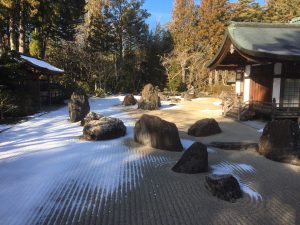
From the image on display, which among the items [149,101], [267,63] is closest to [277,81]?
[267,63]

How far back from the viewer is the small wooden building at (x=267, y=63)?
991 cm

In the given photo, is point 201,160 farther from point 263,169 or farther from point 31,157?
point 31,157

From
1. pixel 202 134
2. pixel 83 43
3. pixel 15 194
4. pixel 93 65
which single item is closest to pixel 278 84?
pixel 202 134

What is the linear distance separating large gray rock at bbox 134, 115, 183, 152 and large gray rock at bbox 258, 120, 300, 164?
200cm

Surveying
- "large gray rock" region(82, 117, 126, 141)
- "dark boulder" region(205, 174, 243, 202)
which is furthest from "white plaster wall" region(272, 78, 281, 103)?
"dark boulder" region(205, 174, 243, 202)

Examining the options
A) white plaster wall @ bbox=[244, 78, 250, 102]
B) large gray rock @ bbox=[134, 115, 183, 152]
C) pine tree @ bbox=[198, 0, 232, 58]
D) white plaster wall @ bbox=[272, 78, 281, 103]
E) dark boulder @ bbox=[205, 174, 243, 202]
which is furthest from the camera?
pine tree @ bbox=[198, 0, 232, 58]

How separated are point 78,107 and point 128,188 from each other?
23.7 feet

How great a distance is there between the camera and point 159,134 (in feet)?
22.5

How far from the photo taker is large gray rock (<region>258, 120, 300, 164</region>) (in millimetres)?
5945

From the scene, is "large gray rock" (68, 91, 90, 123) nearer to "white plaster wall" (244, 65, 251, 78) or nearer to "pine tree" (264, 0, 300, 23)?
"white plaster wall" (244, 65, 251, 78)

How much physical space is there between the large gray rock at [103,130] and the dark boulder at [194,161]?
10.5 ft

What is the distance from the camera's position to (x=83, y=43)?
28922mm

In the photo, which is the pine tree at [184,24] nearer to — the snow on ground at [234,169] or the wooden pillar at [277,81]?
the wooden pillar at [277,81]

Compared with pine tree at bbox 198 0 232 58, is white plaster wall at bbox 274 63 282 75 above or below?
below
